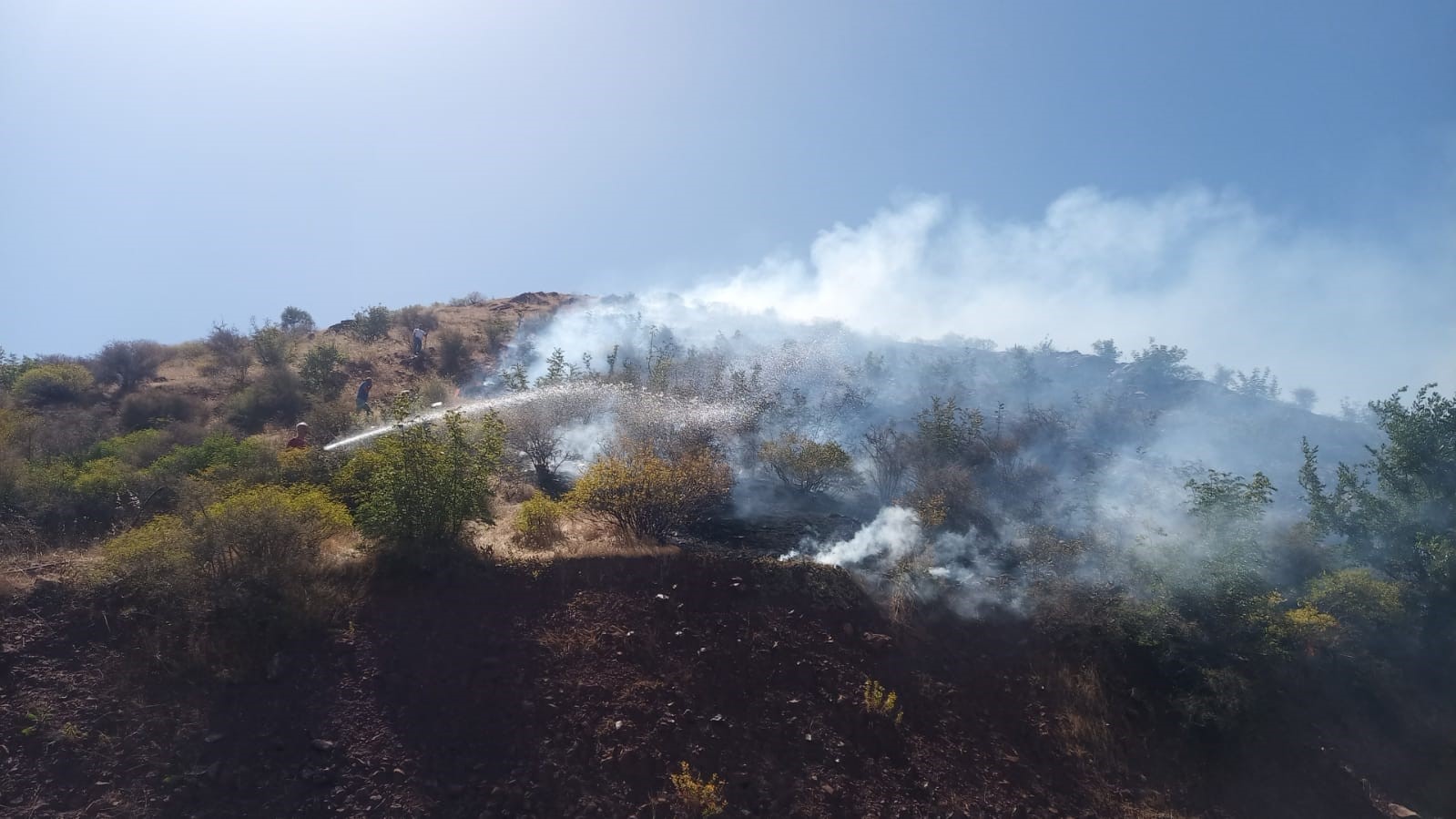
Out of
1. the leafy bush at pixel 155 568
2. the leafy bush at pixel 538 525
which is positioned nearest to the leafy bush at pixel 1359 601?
the leafy bush at pixel 538 525

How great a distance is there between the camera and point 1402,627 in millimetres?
12125

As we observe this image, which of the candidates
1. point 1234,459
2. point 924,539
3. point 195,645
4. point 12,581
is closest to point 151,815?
point 195,645

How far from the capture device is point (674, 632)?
376 inches

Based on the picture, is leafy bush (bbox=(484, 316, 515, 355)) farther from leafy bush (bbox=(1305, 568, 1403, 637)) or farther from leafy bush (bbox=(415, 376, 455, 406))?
leafy bush (bbox=(1305, 568, 1403, 637))

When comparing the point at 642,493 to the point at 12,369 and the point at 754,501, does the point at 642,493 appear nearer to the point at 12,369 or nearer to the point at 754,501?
the point at 754,501

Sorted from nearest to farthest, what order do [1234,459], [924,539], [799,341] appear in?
[924,539]
[1234,459]
[799,341]

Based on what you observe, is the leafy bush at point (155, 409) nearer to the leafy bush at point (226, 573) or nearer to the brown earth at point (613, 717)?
the leafy bush at point (226, 573)

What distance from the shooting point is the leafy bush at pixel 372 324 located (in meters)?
27.8

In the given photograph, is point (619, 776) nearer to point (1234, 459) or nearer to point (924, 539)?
point (924, 539)

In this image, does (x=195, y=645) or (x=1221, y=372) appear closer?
(x=195, y=645)

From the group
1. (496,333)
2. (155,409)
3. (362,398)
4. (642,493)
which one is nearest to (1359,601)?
(642,493)

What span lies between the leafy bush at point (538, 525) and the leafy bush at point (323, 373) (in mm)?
12024

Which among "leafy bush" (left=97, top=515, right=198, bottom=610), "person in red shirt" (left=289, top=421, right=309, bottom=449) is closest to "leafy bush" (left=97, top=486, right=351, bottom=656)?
"leafy bush" (left=97, top=515, right=198, bottom=610)

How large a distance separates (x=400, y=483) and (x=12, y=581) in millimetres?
4224
